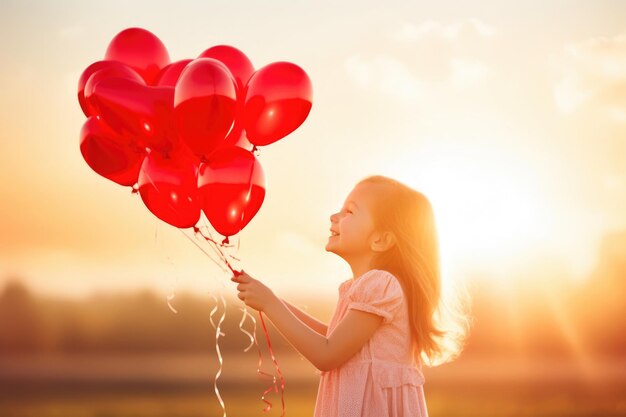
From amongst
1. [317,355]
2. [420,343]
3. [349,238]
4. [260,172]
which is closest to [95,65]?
[260,172]

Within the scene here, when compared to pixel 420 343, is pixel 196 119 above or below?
above

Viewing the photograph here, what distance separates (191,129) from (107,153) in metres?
0.57

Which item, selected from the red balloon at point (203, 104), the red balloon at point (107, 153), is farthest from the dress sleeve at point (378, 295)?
the red balloon at point (107, 153)

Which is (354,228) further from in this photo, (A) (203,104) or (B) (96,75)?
(B) (96,75)

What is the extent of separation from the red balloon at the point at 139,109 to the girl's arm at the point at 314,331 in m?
0.75

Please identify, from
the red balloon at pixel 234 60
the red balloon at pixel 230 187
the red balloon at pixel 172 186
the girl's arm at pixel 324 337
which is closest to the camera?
the girl's arm at pixel 324 337

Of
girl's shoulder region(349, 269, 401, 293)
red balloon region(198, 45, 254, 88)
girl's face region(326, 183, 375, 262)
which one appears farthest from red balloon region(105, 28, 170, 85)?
girl's shoulder region(349, 269, 401, 293)

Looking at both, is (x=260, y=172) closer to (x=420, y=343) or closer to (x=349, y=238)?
(x=349, y=238)

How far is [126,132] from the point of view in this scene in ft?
12.0

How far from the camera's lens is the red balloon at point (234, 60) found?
3.93 metres

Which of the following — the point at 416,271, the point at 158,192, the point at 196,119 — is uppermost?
the point at 196,119

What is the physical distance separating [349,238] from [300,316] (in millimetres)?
494

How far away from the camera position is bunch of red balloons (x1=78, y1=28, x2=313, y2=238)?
137 inches

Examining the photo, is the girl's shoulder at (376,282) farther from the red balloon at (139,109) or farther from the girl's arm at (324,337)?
the red balloon at (139,109)
